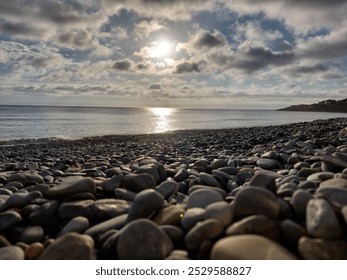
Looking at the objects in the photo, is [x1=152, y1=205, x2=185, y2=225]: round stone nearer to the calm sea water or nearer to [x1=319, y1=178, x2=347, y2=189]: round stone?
[x1=319, y1=178, x2=347, y2=189]: round stone

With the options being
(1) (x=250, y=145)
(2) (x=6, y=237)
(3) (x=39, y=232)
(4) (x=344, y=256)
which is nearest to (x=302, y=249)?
(4) (x=344, y=256)

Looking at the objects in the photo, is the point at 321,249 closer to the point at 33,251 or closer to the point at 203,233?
the point at 203,233

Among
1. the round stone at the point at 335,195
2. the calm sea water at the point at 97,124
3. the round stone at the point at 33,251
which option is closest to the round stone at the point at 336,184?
the round stone at the point at 335,195

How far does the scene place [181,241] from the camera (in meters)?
2.16

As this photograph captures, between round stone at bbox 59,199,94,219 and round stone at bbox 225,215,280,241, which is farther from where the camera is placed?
round stone at bbox 59,199,94,219

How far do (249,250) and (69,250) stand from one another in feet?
4.08

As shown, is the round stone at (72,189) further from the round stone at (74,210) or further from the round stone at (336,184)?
the round stone at (336,184)

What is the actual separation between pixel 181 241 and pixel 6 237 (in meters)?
1.71

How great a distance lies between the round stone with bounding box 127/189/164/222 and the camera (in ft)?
8.14

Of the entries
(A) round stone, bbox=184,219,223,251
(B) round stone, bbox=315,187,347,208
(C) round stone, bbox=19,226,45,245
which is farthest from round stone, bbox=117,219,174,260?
(B) round stone, bbox=315,187,347,208

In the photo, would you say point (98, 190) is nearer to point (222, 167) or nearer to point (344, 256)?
point (222, 167)

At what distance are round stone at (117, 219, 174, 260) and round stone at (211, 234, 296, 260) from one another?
1.21 feet

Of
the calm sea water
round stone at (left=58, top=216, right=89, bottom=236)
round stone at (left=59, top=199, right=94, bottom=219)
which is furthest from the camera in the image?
the calm sea water
